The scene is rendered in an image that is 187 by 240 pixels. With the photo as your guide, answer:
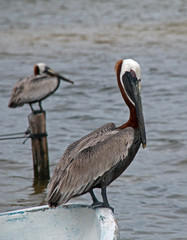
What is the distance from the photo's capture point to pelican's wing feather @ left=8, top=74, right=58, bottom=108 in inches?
298

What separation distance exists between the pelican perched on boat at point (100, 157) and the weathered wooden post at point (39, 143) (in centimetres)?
180

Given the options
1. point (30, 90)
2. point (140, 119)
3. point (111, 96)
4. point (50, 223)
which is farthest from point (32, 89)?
point (50, 223)

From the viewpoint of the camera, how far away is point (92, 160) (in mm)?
3867

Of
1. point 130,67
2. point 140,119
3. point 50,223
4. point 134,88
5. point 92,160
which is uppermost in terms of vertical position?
point 130,67

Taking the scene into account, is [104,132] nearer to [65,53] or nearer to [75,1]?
[65,53]

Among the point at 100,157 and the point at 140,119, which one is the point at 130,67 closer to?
the point at 140,119

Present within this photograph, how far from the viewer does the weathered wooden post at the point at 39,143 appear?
5.72m

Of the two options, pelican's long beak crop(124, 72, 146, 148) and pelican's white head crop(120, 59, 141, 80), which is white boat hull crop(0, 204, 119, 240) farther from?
pelican's white head crop(120, 59, 141, 80)

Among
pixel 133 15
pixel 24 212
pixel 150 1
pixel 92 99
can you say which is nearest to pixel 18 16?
pixel 133 15

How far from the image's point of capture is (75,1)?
1031 inches

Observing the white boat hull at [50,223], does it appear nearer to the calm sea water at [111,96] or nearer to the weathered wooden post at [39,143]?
the calm sea water at [111,96]

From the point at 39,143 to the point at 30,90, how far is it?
171 cm

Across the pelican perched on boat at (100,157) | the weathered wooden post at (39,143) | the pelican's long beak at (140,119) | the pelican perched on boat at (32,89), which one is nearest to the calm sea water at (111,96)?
the weathered wooden post at (39,143)

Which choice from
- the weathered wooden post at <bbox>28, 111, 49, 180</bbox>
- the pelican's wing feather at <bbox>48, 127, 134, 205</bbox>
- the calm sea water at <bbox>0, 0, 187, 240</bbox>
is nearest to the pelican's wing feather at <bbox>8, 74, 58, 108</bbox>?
the calm sea water at <bbox>0, 0, 187, 240</bbox>
